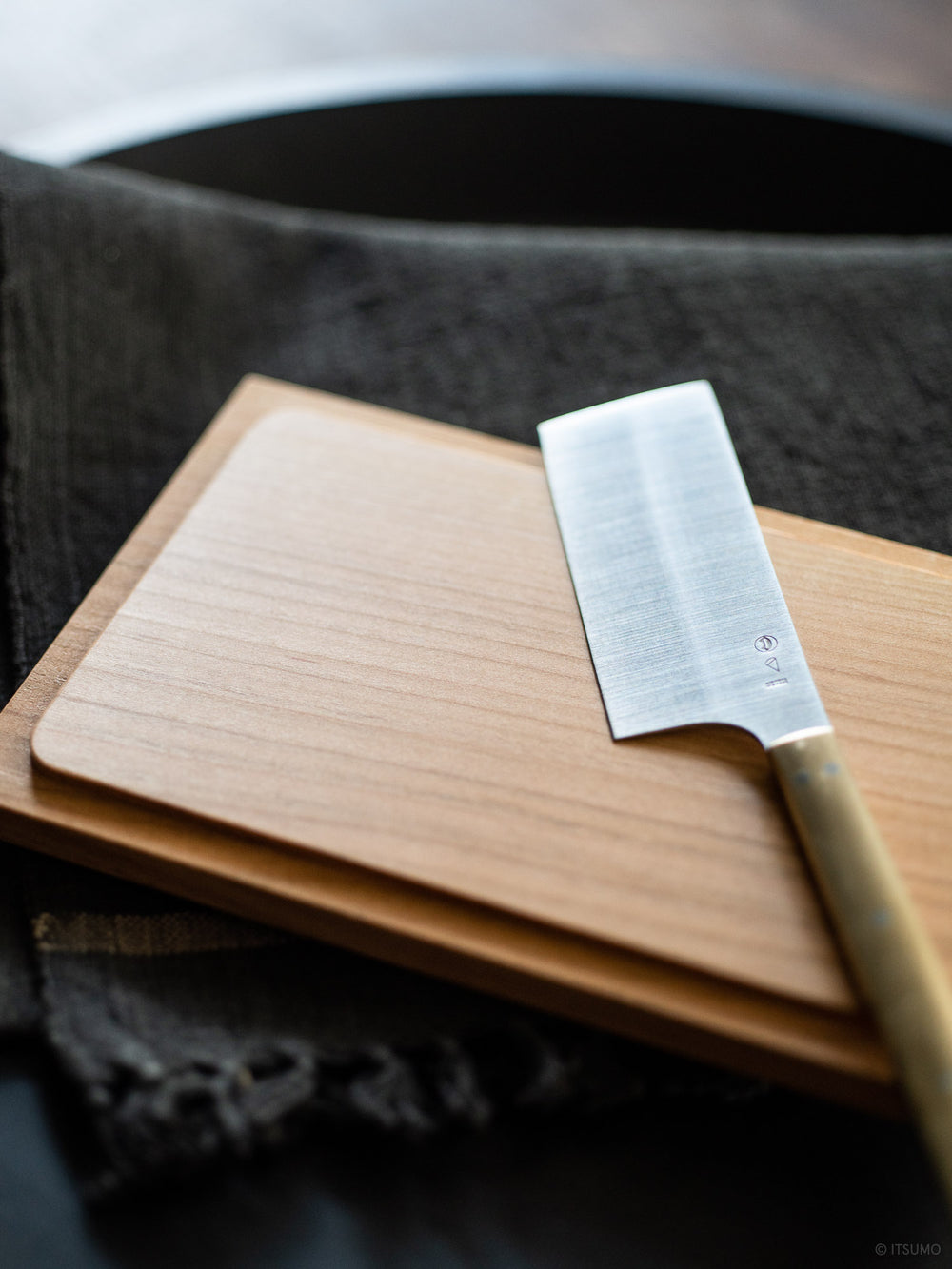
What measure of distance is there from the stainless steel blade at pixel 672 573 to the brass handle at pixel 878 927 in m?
0.02

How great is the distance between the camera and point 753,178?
603mm

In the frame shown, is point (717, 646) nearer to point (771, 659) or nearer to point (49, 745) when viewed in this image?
point (771, 659)

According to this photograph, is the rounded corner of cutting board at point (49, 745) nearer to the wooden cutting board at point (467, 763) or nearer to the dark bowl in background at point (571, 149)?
the wooden cutting board at point (467, 763)

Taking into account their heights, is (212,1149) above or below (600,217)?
below

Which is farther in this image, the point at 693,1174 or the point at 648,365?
the point at 648,365

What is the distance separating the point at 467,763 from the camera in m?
0.29

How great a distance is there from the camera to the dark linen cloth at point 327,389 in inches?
10.8

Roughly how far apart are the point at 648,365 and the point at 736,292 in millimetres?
61

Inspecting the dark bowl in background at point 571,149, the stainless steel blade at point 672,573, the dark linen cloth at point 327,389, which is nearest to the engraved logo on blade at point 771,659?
the stainless steel blade at point 672,573

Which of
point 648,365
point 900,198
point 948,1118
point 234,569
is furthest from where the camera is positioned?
point 900,198

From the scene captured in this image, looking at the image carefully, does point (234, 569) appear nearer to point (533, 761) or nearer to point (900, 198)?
point (533, 761)

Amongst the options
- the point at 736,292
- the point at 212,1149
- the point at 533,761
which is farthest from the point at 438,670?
the point at 736,292

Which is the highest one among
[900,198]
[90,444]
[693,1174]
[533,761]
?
[900,198]

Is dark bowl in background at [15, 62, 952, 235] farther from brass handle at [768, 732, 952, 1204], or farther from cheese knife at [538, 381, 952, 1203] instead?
brass handle at [768, 732, 952, 1204]
